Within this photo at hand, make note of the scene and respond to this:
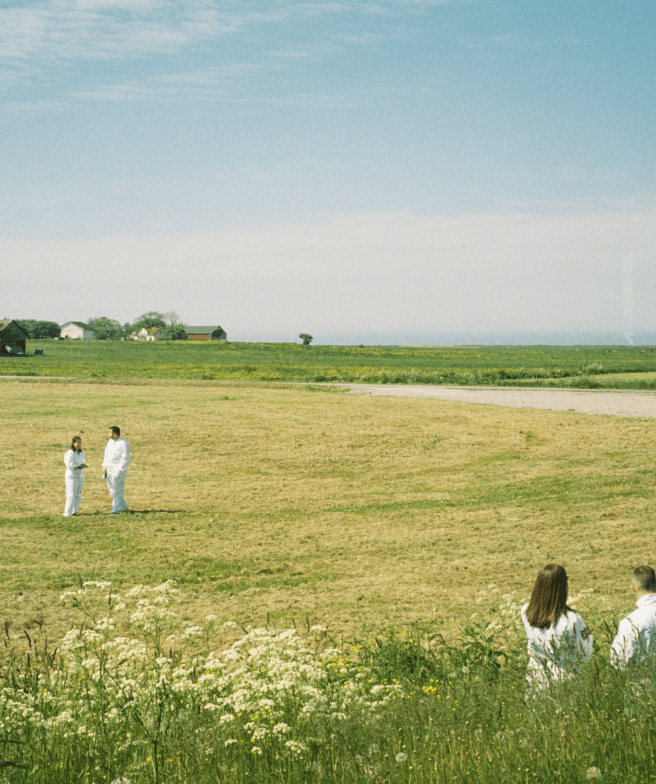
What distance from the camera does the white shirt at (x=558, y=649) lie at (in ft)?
15.5

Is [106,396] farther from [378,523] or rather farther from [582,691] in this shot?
[582,691]

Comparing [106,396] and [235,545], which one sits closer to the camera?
[235,545]

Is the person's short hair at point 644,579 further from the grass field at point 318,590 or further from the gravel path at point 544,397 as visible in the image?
the gravel path at point 544,397

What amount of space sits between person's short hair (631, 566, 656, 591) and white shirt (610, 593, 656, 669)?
0.32 ft

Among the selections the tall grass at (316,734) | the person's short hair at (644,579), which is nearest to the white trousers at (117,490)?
the tall grass at (316,734)

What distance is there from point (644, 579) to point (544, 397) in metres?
42.4

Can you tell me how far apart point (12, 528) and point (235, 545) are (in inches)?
205

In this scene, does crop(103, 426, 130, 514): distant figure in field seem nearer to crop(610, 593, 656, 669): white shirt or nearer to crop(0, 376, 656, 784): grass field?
crop(0, 376, 656, 784): grass field

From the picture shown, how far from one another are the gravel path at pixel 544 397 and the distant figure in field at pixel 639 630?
102 feet

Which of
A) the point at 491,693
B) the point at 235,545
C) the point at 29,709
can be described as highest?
the point at 29,709

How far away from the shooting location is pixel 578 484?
19.7m

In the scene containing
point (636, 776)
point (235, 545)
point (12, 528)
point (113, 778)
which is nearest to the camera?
point (636, 776)

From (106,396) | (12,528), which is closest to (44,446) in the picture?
(12,528)

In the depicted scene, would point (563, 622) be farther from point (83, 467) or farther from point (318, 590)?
point (83, 467)
